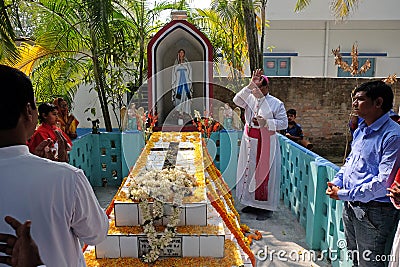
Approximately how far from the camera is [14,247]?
118 centimetres

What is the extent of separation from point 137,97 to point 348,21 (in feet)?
30.5

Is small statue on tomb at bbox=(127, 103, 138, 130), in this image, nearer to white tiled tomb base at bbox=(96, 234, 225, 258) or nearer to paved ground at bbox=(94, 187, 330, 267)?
paved ground at bbox=(94, 187, 330, 267)

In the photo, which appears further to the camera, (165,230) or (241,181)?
(241,181)

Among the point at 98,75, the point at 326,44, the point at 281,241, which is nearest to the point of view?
the point at 281,241

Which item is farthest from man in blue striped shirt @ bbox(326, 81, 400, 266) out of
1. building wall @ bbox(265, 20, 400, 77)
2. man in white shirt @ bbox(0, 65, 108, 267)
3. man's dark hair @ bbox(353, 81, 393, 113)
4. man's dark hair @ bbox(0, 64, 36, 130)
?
building wall @ bbox(265, 20, 400, 77)

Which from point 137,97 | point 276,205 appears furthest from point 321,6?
point 276,205

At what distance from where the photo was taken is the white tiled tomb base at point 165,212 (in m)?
2.92

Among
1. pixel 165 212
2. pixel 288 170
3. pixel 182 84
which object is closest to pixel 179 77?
pixel 182 84

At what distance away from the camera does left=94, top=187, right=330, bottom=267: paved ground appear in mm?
3971

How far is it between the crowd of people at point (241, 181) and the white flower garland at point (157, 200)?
69 centimetres

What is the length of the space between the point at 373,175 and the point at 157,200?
1571 millimetres

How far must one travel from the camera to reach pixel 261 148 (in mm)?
5293

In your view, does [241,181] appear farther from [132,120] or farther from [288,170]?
[132,120]

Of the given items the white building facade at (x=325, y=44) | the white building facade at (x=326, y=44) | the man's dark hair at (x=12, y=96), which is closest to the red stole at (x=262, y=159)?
the man's dark hair at (x=12, y=96)
